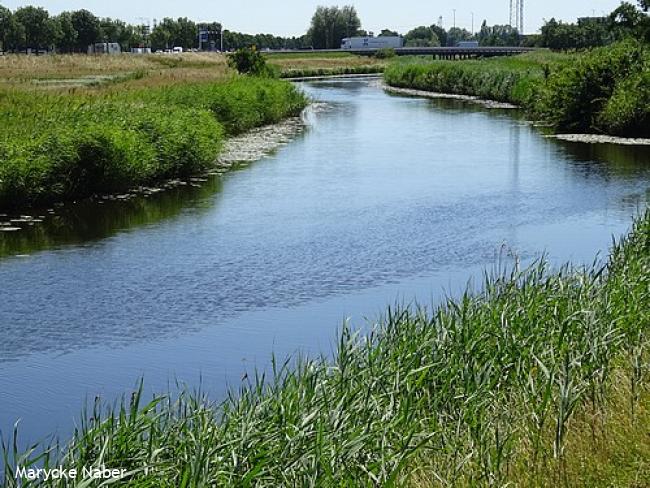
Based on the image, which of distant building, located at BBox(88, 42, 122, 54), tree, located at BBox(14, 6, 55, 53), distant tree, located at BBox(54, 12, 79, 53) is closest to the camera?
tree, located at BBox(14, 6, 55, 53)

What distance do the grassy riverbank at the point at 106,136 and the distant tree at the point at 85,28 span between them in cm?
6289

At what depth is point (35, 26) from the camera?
81.9 metres

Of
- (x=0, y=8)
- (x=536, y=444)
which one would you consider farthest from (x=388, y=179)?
(x=0, y=8)

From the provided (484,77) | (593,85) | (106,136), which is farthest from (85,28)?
(106,136)

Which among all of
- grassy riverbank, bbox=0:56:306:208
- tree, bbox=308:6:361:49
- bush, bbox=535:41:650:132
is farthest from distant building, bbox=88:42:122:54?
bush, bbox=535:41:650:132

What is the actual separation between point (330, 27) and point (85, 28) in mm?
48144

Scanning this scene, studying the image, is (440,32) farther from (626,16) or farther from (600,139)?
(626,16)

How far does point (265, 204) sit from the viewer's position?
1798 cm

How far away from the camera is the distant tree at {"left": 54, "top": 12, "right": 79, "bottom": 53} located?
84.2 m

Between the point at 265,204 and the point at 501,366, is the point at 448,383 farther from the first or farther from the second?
the point at 265,204

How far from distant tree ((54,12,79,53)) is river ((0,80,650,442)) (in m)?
64.4

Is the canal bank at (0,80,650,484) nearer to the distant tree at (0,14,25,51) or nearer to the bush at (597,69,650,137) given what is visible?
the bush at (597,69,650,137)

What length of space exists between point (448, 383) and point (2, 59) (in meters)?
45.2

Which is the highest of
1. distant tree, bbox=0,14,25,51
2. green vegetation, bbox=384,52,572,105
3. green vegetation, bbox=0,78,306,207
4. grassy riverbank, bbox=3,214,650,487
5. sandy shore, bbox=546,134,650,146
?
distant tree, bbox=0,14,25,51
